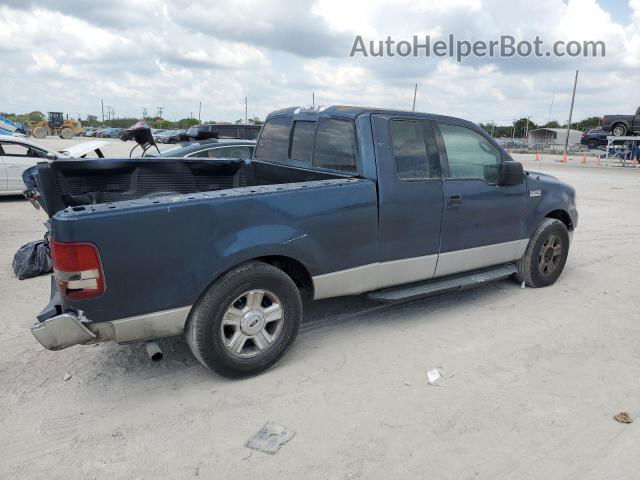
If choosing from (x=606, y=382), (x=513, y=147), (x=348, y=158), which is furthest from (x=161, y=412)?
(x=513, y=147)

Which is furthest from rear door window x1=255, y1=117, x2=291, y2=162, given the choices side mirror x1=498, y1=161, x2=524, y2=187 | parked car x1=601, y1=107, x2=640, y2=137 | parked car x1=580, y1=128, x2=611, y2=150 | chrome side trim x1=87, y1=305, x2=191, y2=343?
parked car x1=580, y1=128, x2=611, y2=150

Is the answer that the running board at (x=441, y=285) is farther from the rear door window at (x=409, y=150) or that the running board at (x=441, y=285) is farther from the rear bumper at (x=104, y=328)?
the rear bumper at (x=104, y=328)

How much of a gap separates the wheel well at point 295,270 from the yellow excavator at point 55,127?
51.1m

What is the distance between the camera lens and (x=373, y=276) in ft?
13.3

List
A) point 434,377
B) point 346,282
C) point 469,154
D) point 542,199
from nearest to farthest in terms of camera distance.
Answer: point 434,377 < point 346,282 < point 469,154 < point 542,199

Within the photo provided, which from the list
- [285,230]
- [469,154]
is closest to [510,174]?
[469,154]

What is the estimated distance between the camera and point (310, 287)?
3.85 meters

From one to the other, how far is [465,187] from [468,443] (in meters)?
2.41

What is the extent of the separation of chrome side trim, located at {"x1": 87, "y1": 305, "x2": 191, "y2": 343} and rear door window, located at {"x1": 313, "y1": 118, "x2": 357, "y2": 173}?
6.03 feet

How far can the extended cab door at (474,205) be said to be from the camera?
4477 millimetres

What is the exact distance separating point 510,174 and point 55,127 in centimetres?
5878

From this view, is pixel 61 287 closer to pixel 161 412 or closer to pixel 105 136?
pixel 161 412

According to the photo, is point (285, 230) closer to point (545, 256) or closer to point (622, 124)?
point (545, 256)

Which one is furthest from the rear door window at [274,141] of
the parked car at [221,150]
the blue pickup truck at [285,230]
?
the parked car at [221,150]
